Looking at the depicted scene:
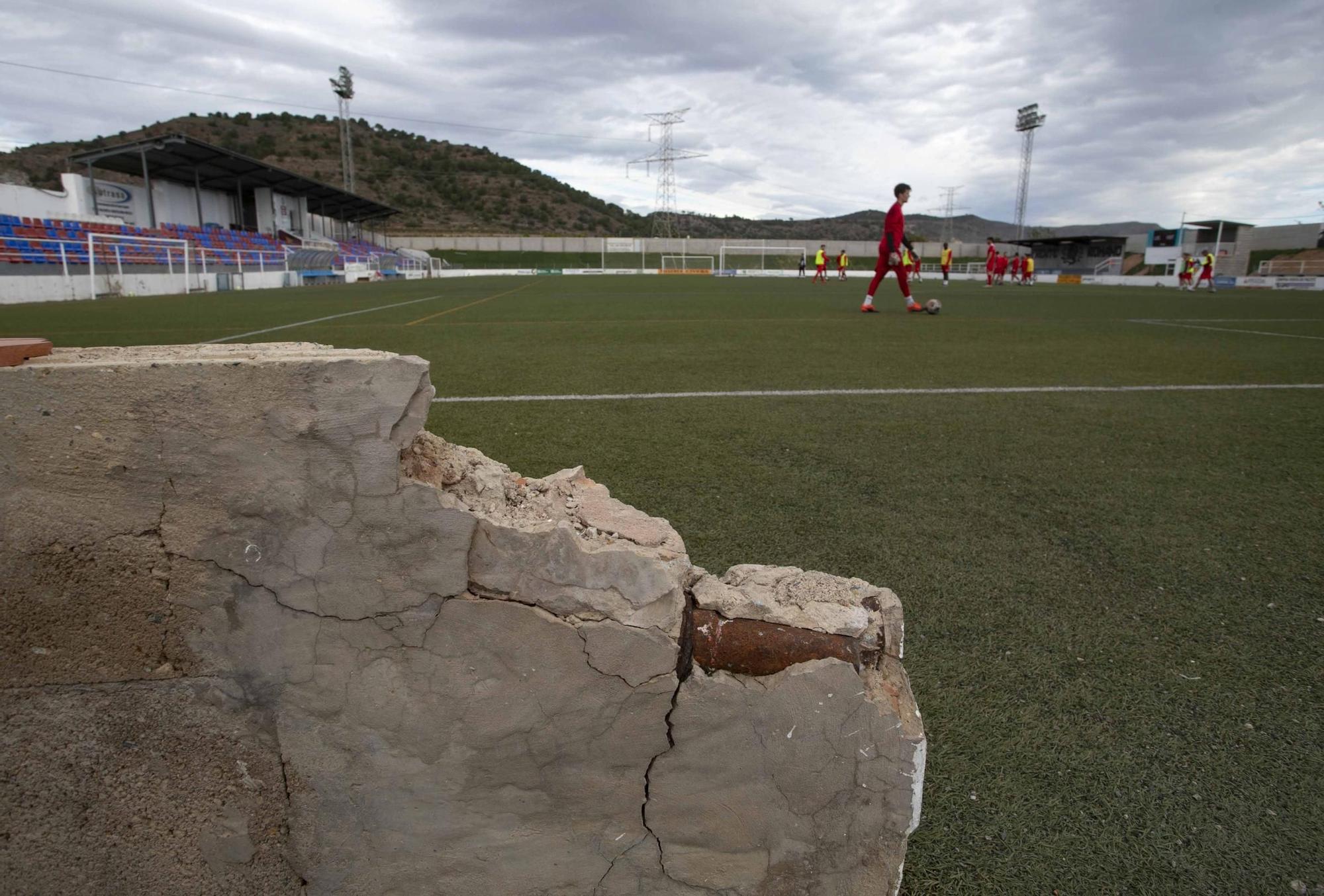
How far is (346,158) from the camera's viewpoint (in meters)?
45.7

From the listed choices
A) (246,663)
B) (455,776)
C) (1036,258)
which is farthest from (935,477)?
(1036,258)

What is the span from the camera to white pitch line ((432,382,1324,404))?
4770mm

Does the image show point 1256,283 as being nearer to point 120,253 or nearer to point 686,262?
point 686,262

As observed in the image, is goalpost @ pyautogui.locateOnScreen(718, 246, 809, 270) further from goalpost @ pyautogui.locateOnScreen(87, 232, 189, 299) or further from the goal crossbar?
goalpost @ pyautogui.locateOnScreen(87, 232, 189, 299)

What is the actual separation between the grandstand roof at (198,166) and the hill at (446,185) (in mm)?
24729

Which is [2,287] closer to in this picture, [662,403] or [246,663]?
[662,403]

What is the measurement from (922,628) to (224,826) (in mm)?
1643

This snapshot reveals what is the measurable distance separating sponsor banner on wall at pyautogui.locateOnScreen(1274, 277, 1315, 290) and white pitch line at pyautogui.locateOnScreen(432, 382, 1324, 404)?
3295cm

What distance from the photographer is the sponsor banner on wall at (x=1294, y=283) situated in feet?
98.1

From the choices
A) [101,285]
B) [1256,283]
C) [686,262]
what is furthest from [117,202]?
[1256,283]

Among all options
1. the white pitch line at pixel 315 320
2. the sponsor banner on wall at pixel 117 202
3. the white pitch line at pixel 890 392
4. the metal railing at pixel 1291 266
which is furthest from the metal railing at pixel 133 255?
the metal railing at pixel 1291 266

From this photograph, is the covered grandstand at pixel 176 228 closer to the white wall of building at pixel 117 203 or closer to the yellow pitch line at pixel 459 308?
the white wall of building at pixel 117 203

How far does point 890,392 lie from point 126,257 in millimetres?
21675

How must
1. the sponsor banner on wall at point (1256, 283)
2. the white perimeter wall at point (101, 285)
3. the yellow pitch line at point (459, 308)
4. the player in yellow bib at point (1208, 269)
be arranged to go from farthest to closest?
the sponsor banner on wall at point (1256, 283) → the player in yellow bib at point (1208, 269) → the white perimeter wall at point (101, 285) → the yellow pitch line at point (459, 308)
